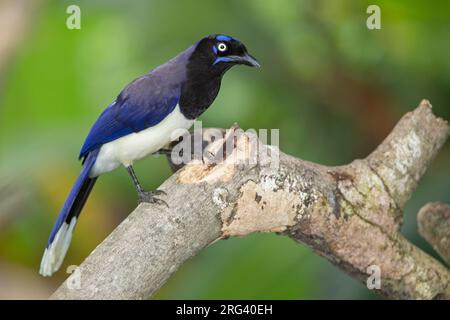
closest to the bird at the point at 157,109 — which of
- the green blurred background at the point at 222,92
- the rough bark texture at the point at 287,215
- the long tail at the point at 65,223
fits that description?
the long tail at the point at 65,223

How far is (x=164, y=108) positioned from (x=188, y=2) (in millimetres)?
1910

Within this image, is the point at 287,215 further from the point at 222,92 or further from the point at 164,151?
the point at 222,92

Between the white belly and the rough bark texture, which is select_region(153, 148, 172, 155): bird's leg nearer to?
the white belly

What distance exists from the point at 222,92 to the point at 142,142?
1.92m

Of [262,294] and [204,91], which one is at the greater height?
[204,91]

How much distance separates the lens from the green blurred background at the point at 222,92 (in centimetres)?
446

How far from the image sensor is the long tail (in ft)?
11.4

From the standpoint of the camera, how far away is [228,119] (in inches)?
203

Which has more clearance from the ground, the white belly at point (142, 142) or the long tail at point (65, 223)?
the white belly at point (142, 142)

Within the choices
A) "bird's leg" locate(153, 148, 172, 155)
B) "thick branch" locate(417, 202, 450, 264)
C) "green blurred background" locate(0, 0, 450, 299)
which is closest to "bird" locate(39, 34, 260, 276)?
"bird's leg" locate(153, 148, 172, 155)

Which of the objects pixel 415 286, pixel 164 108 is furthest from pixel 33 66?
pixel 415 286

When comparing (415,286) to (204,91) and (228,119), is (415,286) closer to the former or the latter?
(204,91)

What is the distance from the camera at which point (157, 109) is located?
137 inches

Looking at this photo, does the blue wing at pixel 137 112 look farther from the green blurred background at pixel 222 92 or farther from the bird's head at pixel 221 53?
the green blurred background at pixel 222 92
